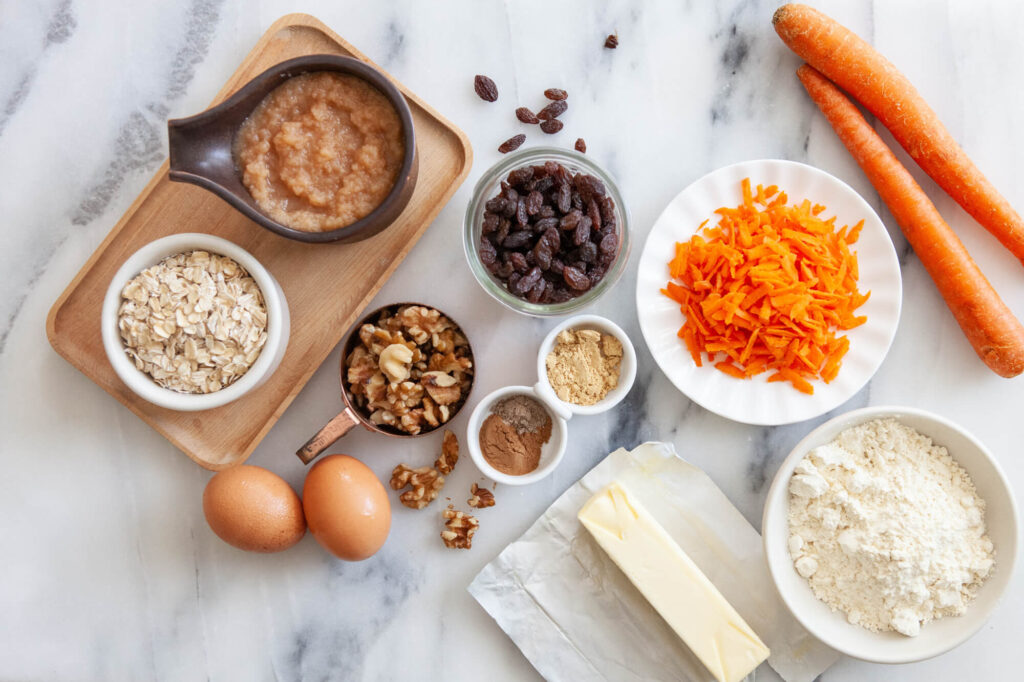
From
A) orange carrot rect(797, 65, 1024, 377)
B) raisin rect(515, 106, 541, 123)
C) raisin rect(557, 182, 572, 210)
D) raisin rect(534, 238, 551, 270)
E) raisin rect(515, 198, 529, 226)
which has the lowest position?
raisin rect(534, 238, 551, 270)

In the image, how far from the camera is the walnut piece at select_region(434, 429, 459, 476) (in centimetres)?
166

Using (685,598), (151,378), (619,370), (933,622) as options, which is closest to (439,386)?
(619,370)

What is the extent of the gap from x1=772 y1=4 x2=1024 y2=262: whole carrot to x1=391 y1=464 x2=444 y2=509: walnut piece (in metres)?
1.38

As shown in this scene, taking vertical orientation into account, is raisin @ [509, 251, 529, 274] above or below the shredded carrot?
below

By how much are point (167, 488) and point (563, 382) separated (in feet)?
3.41

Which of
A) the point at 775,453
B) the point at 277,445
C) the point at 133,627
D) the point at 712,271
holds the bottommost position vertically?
the point at 133,627

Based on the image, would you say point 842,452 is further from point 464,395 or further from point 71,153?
point 71,153

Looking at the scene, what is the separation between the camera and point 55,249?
5.54 ft

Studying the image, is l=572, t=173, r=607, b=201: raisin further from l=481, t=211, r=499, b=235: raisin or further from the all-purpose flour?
the all-purpose flour

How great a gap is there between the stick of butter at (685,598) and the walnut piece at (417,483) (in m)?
0.42

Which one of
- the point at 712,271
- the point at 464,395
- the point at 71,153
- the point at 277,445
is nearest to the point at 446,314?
the point at 464,395

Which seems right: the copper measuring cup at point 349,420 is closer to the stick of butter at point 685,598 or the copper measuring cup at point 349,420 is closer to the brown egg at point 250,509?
the brown egg at point 250,509

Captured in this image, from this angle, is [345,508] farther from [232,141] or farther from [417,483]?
[232,141]

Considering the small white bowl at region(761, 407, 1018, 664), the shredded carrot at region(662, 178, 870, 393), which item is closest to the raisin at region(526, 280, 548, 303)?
the shredded carrot at region(662, 178, 870, 393)
